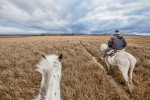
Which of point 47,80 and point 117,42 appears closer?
point 47,80

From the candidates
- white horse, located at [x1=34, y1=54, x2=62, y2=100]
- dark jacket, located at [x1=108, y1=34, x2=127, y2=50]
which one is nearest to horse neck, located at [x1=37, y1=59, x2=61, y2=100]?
white horse, located at [x1=34, y1=54, x2=62, y2=100]

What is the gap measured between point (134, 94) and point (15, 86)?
3.95 meters

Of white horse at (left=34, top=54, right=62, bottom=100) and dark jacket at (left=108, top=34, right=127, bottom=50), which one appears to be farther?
dark jacket at (left=108, top=34, right=127, bottom=50)

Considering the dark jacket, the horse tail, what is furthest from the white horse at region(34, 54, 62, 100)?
the dark jacket

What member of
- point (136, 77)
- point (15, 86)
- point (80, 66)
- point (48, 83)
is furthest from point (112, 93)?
point (48, 83)

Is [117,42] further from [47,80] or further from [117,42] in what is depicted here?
[47,80]

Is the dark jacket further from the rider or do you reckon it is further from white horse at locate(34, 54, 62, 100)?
white horse at locate(34, 54, 62, 100)

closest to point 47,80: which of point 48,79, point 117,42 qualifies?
point 48,79

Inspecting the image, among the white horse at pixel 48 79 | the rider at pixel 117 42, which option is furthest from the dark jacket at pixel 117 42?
the white horse at pixel 48 79

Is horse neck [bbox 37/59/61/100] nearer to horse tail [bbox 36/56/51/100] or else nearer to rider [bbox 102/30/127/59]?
horse tail [bbox 36/56/51/100]

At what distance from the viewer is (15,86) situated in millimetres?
6270

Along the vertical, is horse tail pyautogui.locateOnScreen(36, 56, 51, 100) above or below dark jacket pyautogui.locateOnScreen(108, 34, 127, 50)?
above

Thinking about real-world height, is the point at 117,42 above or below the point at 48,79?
below

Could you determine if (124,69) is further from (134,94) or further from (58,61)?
(58,61)
